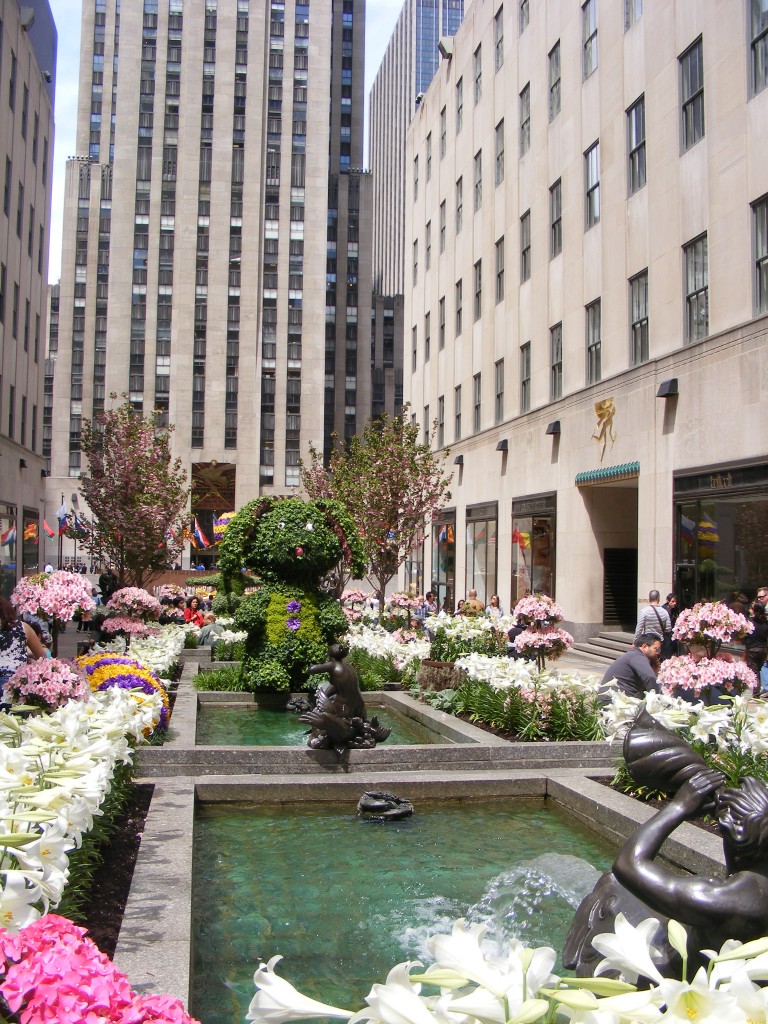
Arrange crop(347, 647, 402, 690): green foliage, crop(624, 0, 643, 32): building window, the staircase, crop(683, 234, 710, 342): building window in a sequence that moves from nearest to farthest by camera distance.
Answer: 1. crop(347, 647, 402, 690): green foliage
2. crop(683, 234, 710, 342): building window
3. crop(624, 0, 643, 32): building window
4. the staircase

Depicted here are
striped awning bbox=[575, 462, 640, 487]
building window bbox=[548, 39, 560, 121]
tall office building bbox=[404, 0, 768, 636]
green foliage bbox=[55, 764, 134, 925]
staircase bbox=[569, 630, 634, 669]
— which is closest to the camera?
green foliage bbox=[55, 764, 134, 925]

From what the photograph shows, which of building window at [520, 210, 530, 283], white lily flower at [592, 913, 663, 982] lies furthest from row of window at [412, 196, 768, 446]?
white lily flower at [592, 913, 663, 982]

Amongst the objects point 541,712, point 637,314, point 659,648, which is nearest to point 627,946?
point 541,712

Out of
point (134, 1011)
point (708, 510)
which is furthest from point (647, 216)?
point (134, 1011)

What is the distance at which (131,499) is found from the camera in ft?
78.1

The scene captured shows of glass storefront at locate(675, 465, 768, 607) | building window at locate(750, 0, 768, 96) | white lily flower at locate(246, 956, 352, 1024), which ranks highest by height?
building window at locate(750, 0, 768, 96)

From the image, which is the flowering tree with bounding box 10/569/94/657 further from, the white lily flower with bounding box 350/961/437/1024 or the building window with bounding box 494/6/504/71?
the building window with bounding box 494/6/504/71

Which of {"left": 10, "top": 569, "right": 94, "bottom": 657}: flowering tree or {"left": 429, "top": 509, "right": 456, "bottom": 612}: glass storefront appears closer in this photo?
{"left": 10, "top": 569, "right": 94, "bottom": 657}: flowering tree

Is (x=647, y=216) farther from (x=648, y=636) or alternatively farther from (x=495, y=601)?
(x=648, y=636)

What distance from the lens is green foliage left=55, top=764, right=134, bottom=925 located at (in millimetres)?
4547

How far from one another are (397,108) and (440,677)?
165 m

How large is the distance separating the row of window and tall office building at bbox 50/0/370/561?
51307 millimetres

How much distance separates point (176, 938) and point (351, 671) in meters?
5.43

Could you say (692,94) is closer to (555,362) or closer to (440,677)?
(555,362)
